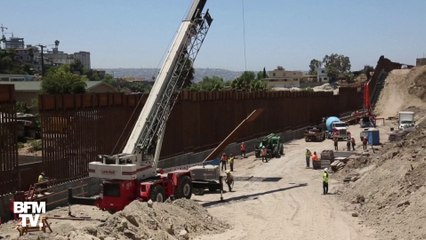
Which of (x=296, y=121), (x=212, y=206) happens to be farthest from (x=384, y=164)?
(x=296, y=121)

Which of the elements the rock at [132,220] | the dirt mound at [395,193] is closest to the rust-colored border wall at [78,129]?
the rock at [132,220]

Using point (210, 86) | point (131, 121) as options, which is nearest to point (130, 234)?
point (131, 121)

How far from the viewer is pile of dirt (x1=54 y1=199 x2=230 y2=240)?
53.7 ft

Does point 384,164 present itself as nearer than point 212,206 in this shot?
No

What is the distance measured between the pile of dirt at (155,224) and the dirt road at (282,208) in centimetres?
78

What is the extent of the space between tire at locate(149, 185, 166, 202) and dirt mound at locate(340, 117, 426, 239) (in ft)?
28.6

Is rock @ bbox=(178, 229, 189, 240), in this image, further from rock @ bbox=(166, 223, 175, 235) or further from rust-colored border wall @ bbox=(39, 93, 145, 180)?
rust-colored border wall @ bbox=(39, 93, 145, 180)

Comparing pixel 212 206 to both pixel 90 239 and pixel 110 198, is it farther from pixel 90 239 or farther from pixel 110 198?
pixel 90 239

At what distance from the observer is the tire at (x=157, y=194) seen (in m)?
22.7

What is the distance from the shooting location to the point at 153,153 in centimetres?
2508

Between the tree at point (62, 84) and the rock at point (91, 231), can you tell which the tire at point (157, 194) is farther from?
the tree at point (62, 84)

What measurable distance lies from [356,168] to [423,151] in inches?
245

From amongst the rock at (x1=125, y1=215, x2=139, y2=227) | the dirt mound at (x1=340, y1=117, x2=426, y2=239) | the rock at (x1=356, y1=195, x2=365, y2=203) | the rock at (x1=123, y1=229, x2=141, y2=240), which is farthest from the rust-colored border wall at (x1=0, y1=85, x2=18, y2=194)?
the rock at (x1=356, y1=195, x2=365, y2=203)

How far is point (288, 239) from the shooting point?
768 inches
